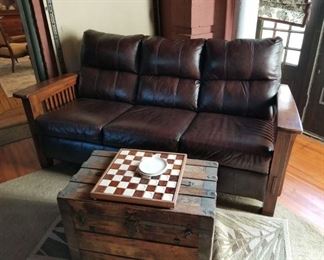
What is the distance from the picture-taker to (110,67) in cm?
251

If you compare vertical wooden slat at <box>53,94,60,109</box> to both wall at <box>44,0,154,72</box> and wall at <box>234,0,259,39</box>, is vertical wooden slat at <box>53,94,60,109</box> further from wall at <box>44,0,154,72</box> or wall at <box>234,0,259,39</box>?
wall at <box>234,0,259,39</box>

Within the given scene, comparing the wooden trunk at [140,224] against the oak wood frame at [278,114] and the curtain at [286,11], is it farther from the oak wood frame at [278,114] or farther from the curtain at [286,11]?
the curtain at [286,11]

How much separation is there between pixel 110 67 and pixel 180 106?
0.75 metres

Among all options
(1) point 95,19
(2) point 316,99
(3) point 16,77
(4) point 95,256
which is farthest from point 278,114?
(3) point 16,77

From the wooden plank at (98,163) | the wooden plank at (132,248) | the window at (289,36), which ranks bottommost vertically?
the wooden plank at (132,248)

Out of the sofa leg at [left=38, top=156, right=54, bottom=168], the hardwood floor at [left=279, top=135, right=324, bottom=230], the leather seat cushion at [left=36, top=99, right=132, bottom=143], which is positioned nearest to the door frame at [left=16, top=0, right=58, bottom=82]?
the leather seat cushion at [left=36, top=99, right=132, bottom=143]

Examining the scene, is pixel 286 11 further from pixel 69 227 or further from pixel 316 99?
pixel 69 227

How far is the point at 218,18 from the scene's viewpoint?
2881 mm

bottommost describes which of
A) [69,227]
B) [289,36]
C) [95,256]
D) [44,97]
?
[95,256]

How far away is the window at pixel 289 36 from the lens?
265 cm

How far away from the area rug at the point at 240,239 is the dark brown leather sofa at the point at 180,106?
0.43 feet

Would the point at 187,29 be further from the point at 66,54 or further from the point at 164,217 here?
the point at 164,217

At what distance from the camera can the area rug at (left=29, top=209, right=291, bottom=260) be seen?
1.56 metres

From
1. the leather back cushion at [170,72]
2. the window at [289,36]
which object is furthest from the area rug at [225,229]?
the window at [289,36]
